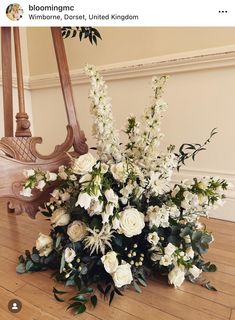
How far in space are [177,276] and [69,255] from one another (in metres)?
0.30

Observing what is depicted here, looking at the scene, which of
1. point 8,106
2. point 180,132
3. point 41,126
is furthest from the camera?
point 41,126

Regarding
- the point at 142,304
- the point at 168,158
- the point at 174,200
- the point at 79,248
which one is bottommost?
the point at 142,304

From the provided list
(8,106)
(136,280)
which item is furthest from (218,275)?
(8,106)

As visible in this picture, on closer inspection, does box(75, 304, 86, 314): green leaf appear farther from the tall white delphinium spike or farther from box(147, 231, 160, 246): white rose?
the tall white delphinium spike

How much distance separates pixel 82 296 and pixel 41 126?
144 centimetres

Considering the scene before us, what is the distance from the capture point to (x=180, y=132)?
1364 millimetres

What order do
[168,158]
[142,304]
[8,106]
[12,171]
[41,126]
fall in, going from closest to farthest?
[142,304] < [168,158] < [12,171] < [8,106] < [41,126]

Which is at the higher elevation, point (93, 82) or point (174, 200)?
point (93, 82)

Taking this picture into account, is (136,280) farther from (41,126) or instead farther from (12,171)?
(41,126)

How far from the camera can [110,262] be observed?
2.20 feet

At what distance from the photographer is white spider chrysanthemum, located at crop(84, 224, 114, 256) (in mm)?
684
